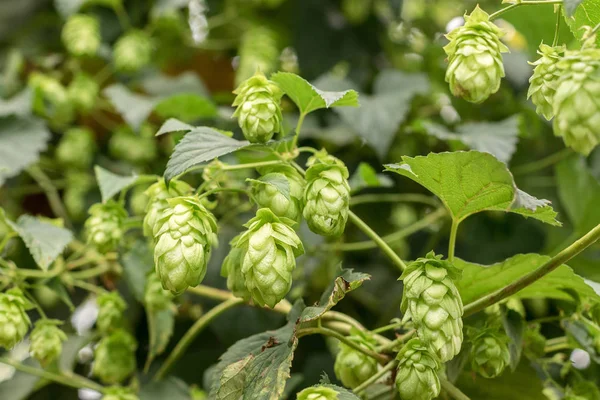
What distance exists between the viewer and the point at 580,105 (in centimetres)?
48

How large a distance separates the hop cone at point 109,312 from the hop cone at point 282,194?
0.37 meters

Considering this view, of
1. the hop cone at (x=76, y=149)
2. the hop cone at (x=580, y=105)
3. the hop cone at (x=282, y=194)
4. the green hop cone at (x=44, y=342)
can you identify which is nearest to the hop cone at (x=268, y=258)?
the hop cone at (x=282, y=194)

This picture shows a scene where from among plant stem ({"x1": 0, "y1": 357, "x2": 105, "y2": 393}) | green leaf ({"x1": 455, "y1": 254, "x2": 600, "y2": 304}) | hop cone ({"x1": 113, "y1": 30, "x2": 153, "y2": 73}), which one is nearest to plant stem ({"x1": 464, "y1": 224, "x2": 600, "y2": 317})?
green leaf ({"x1": 455, "y1": 254, "x2": 600, "y2": 304})

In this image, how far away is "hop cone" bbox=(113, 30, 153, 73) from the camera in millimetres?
1410

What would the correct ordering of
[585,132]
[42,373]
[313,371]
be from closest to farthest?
[585,132], [42,373], [313,371]

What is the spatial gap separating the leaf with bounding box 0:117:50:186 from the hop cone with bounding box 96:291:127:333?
367 millimetres

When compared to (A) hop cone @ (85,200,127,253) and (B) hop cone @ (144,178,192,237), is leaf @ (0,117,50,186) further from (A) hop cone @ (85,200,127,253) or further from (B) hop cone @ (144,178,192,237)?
(B) hop cone @ (144,178,192,237)

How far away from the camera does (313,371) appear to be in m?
1.09

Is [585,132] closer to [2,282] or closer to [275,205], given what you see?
[275,205]

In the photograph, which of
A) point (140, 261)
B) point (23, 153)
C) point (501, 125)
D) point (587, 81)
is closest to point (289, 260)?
point (587, 81)

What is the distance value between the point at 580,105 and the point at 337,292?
275 millimetres

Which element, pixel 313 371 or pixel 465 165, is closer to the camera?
pixel 465 165

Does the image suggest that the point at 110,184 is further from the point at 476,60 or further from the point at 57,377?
the point at 476,60

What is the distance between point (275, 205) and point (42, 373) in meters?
0.57
